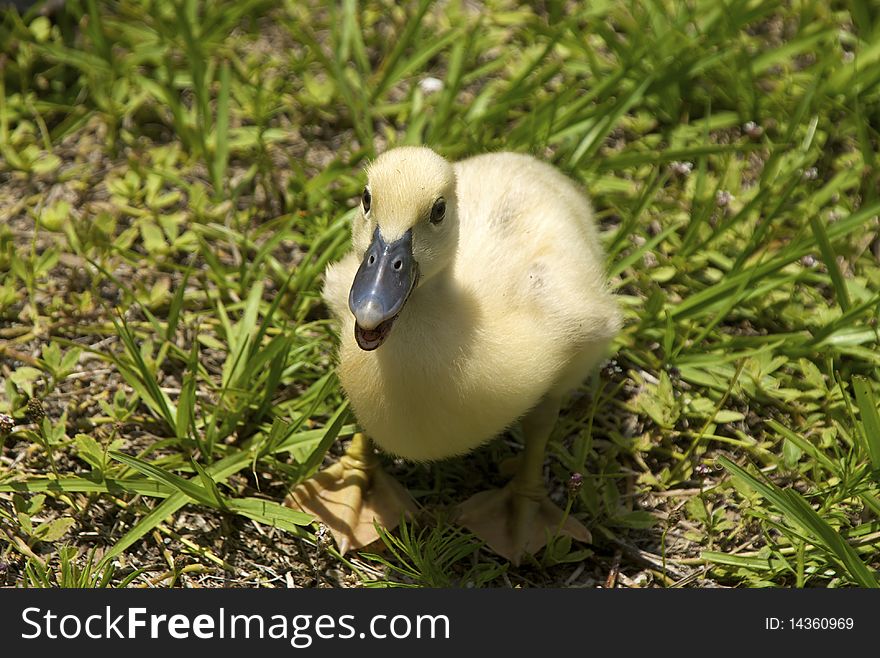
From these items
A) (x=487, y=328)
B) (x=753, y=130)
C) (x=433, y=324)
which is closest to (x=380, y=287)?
(x=433, y=324)

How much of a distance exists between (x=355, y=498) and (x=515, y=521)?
0.52m

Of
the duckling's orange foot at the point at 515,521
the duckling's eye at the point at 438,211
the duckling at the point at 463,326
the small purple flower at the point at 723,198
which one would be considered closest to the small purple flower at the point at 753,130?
the small purple flower at the point at 723,198

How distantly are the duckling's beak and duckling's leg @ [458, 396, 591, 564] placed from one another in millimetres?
853

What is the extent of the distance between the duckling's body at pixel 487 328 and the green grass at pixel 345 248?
1.21 ft

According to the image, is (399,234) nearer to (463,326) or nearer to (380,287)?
(380,287)

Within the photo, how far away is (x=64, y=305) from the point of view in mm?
3805

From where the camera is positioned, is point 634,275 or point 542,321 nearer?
Result: point 542,321

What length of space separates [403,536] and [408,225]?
983mm

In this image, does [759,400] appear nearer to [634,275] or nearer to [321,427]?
[634,275]

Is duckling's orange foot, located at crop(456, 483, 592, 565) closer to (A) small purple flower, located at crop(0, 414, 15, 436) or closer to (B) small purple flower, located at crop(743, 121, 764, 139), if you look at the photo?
(A) small purple flower, located at crop(0, 414, 15, 436)

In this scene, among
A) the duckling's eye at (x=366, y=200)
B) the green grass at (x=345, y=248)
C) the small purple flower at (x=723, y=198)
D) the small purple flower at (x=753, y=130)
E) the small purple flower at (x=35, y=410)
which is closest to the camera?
the duckling's eye at (x=366, y=200)

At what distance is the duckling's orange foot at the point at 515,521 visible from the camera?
3377 millimetres

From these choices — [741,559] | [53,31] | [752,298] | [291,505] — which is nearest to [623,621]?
[741,559]

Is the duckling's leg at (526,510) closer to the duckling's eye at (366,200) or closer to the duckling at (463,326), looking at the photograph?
the duckling at (463,326)
